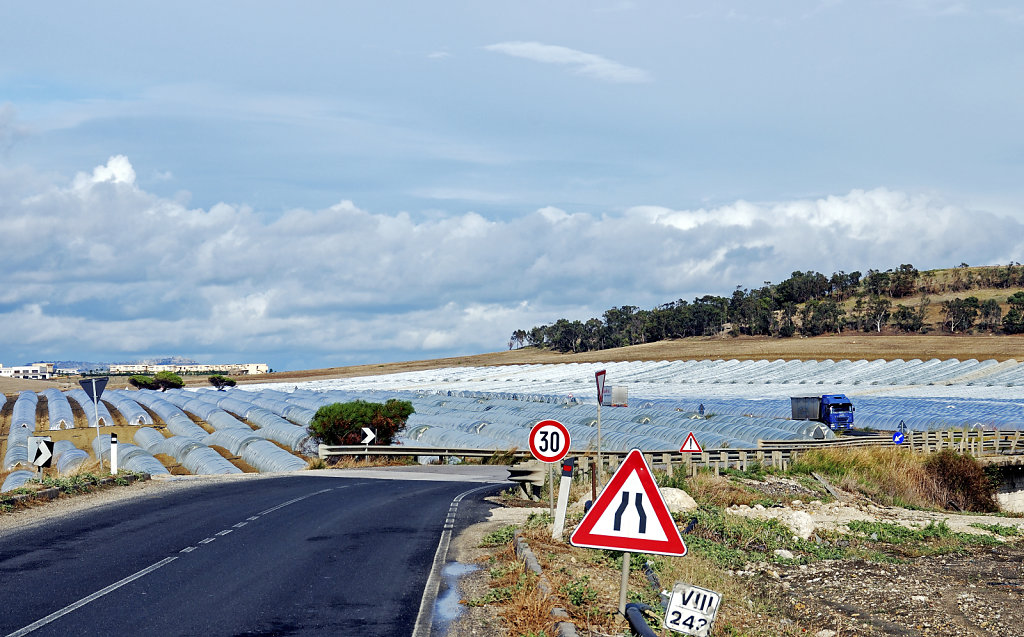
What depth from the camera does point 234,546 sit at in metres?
16.0

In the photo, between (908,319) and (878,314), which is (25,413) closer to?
(908,319)

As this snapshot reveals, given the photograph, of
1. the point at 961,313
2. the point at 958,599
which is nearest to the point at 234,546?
the point at 958,599

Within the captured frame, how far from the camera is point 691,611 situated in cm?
817

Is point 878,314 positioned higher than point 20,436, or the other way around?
point 878,314

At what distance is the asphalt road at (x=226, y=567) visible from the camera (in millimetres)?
10531

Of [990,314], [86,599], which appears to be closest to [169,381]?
[990,314]

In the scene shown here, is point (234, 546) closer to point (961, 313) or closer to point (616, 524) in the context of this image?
point (616, 524)

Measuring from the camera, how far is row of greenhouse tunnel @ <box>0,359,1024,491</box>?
134 ft

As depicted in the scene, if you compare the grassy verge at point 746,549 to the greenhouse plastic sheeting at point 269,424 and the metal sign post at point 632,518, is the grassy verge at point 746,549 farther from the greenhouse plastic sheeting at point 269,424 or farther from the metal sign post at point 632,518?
the greenhouse plastic sheeting at point 269,424

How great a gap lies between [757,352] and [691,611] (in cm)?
11144

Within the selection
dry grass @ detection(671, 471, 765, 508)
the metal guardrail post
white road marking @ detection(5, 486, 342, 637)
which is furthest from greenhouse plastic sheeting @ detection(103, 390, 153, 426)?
the metal guardrail post

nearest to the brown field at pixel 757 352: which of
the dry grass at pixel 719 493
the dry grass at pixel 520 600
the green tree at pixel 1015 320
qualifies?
the green tree at pixel 1015 320

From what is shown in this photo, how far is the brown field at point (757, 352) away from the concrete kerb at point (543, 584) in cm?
8613

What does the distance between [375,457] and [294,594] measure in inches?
1148
